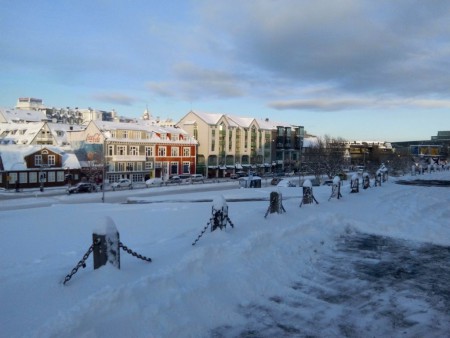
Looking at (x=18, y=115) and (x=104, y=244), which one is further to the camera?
(x=18, y=115)

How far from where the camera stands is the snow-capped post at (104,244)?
23.1 ft

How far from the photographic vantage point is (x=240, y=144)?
7912 centimetres

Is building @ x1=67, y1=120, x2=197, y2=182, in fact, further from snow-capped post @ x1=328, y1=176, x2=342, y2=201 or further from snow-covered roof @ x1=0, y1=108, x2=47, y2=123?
snow-capped post @ x1=328, y1=176, x2=342, y2=201

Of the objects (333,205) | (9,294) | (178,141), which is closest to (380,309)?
(9,294)

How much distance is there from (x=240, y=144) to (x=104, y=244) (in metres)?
72.5

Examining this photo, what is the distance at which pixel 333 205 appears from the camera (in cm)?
1741

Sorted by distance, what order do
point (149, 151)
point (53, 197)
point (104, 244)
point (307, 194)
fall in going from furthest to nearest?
point (149, 151)
point (53, 197)
point (307, 194)
point (104, 244)

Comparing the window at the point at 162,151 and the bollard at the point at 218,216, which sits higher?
the window at the point at 162,151

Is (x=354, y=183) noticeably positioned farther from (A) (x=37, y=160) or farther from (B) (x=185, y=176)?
(B) (x=185, y=176)

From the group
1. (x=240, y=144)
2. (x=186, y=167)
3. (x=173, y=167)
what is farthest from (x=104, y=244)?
(x=240, y=144)

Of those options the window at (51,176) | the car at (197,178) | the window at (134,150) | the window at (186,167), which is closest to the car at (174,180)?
the car at (197,178)

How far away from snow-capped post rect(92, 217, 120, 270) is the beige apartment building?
64.7 metres

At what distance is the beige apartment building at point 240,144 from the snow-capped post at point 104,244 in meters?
64.7

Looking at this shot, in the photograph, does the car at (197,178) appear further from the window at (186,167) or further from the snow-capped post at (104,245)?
the snow-capped post at (104,245)
